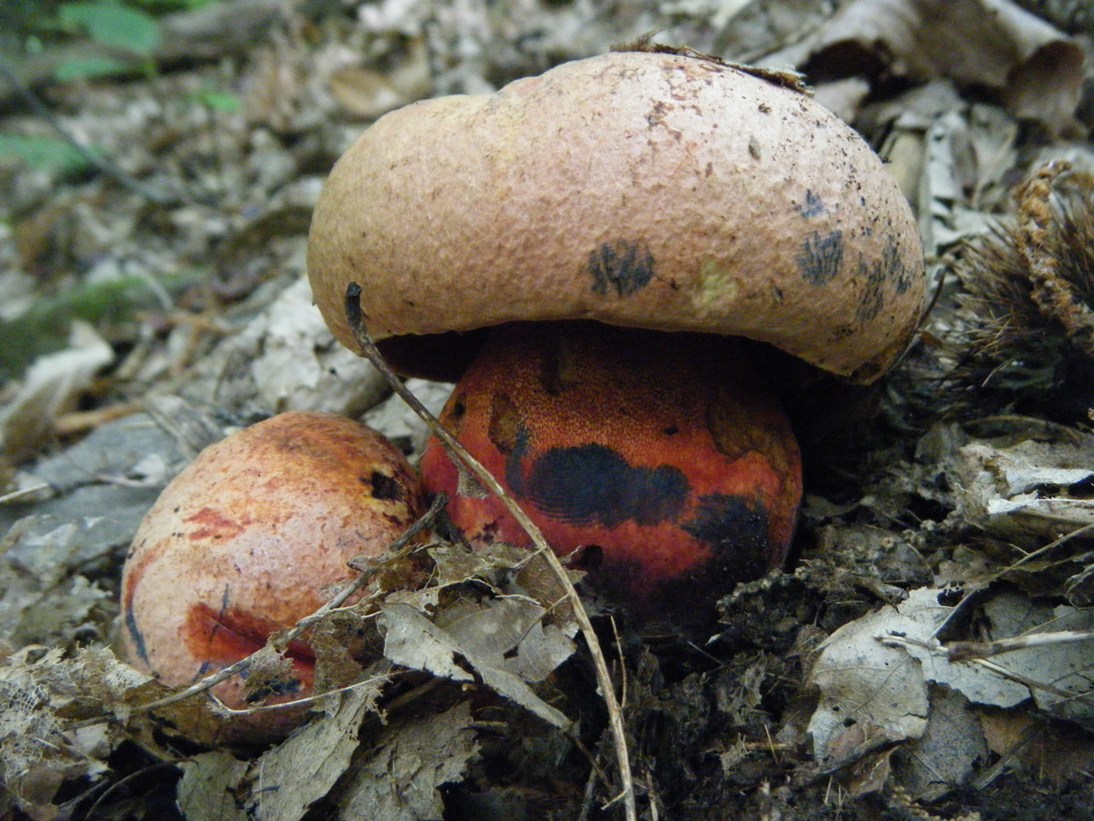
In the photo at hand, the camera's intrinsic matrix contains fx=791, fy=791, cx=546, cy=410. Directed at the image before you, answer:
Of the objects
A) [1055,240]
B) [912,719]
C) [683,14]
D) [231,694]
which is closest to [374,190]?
[231,694]

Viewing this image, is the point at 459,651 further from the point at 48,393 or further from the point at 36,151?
the point at 36,151

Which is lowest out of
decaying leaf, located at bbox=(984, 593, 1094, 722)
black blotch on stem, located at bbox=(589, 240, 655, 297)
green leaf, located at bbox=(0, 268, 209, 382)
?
green leaf, located at bbox=(0, 268, 209, 382)

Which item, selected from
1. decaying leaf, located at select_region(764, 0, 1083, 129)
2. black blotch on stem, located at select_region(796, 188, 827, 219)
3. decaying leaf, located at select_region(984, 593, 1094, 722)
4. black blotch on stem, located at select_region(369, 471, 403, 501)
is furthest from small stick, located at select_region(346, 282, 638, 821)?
decaying leaf, located at select_region(764, 0, 1083, 129)

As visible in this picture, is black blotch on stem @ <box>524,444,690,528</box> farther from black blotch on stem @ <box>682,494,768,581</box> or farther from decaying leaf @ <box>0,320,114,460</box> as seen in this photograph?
decaying leaf @ <box>0,320,114,460</box>

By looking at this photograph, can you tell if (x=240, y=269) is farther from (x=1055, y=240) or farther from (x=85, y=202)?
(x=1055, y=240)

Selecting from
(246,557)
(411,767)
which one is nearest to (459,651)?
(411,767)

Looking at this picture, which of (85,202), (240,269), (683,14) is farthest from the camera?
(85,202)
